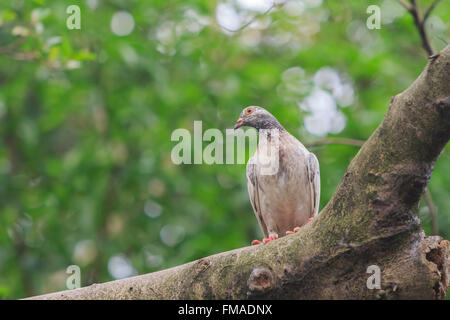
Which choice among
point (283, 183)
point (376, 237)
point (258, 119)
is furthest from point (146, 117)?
point (376, 237)

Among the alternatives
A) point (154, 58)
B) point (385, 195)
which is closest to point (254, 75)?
point (154, 58)

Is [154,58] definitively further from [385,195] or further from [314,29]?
[385,195]

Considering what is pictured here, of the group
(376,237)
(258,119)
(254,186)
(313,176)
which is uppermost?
(258,119)

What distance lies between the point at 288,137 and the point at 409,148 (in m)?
3.06

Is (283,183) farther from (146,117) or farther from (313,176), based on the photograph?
(146,117)

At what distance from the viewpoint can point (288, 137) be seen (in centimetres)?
643

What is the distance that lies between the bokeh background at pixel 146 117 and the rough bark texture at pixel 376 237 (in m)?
4.27

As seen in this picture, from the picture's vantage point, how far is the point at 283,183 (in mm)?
6105

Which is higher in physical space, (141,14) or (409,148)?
(141,14)

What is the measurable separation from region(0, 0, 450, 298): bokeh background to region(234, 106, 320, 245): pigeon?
5.91 ft

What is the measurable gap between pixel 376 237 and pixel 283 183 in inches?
99.7

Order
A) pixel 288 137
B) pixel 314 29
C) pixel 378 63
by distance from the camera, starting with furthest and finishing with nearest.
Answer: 1. pixel 314 29
2. pixel 378 63
3. pixel 288 137

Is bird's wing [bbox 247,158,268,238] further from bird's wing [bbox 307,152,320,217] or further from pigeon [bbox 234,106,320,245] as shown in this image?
bird's wing [bbox 307,152,320,217]

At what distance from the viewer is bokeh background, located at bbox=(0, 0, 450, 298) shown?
28.9ft
